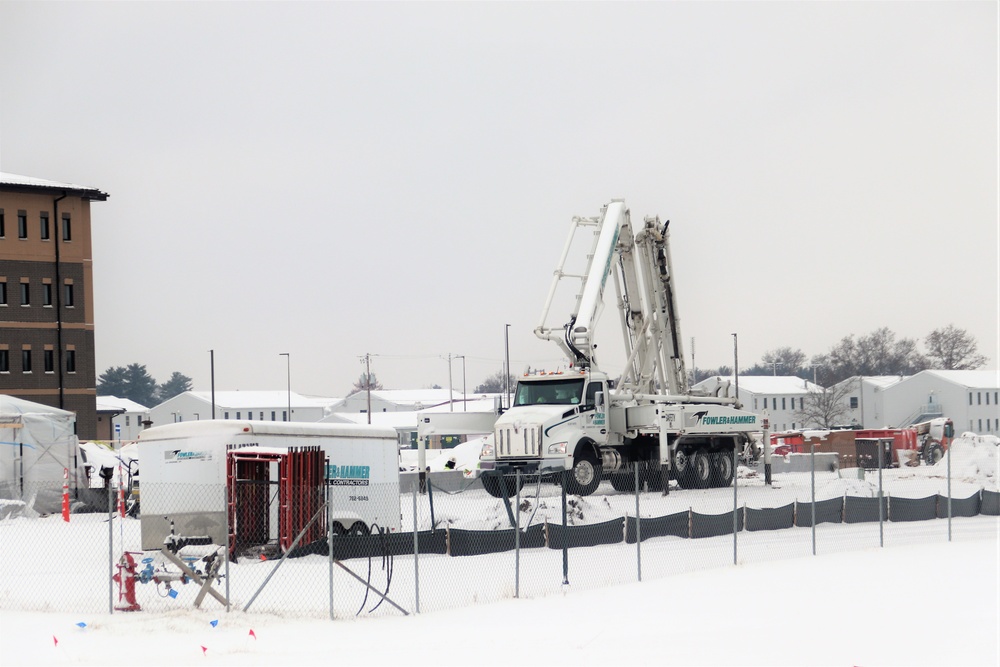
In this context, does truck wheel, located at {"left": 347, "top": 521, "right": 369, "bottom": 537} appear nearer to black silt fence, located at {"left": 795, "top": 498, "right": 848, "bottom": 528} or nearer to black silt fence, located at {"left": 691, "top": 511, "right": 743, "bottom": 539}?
black silt fence, located at {"left": 691, "top": 511, "right": 743, "bottom": 539}

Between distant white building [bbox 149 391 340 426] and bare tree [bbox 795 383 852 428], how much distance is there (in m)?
→ 56.7

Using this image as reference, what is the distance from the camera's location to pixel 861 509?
2586 centimetres

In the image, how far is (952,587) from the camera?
17.1 metres

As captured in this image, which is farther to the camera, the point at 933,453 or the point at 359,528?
the point at 933,453

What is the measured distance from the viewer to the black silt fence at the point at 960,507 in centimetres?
2691

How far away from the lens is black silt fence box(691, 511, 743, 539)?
74.8ft

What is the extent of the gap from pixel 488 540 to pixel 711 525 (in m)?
4.94

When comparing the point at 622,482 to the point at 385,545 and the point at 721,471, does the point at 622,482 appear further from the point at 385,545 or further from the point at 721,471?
the point at 385,545

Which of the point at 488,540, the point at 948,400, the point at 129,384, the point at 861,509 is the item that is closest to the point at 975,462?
the point at 861,509

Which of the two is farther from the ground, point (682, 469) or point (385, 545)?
point (385, 545)

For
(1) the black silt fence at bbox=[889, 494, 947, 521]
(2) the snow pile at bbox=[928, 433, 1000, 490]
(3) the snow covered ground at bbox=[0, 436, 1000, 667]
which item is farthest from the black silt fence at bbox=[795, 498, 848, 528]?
(2) the snow pile at bbox=[928, 433, 1000, 490]

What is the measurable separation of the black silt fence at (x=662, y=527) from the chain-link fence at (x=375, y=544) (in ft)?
0.11

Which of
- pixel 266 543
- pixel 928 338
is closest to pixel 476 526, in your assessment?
pixel 266 543

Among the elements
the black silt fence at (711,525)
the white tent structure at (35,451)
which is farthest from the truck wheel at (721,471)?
the white tent structure at (35,451)
